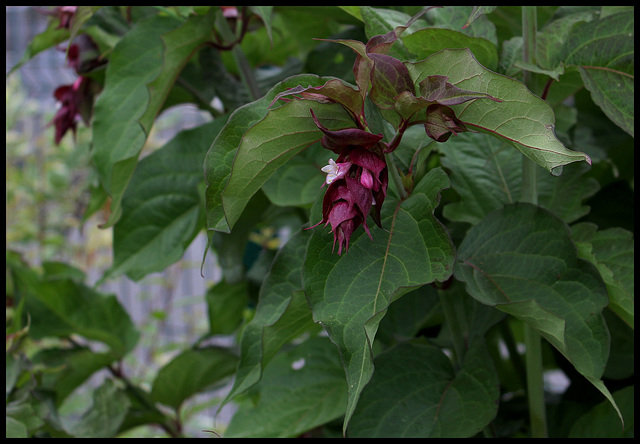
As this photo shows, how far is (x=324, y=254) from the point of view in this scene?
1.20ft

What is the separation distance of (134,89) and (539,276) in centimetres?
38

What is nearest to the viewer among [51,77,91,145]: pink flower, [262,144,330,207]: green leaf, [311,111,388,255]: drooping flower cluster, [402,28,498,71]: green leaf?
[311,111,388,255]: drooping flower cluster

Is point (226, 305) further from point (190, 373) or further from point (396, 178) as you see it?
point (396, 178)

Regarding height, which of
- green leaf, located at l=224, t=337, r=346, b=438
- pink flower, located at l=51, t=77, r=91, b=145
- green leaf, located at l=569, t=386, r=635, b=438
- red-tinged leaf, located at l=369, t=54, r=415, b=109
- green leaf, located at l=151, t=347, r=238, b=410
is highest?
red-tinged leaf, located at l=369, t=54, r=415, b=109

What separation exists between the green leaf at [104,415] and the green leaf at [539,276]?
0.43 m

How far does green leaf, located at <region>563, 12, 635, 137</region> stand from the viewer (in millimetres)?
439

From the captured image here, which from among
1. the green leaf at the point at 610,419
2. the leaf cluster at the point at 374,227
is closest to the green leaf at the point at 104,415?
the leaf cluster at the point at 374,227

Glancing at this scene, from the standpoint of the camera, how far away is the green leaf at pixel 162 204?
61cm

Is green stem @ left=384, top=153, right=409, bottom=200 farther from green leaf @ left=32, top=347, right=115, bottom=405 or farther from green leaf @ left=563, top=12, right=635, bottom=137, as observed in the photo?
green leaf @ left=32, top=347, right=115, bottom=405

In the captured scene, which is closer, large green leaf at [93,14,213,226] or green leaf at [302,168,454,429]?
green leaf at [302,168,454,429]

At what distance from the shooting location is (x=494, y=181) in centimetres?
52

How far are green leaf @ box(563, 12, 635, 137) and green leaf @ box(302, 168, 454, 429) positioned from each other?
165 millimetres

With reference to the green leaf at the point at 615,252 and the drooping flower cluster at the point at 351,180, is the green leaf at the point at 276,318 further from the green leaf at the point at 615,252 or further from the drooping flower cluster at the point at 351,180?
the green leaf at the point at 615,252

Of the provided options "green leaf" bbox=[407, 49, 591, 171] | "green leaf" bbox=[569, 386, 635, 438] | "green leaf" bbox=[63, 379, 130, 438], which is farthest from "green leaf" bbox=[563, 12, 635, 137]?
"green leaf" bbox=[63, 379, 130, 438]
